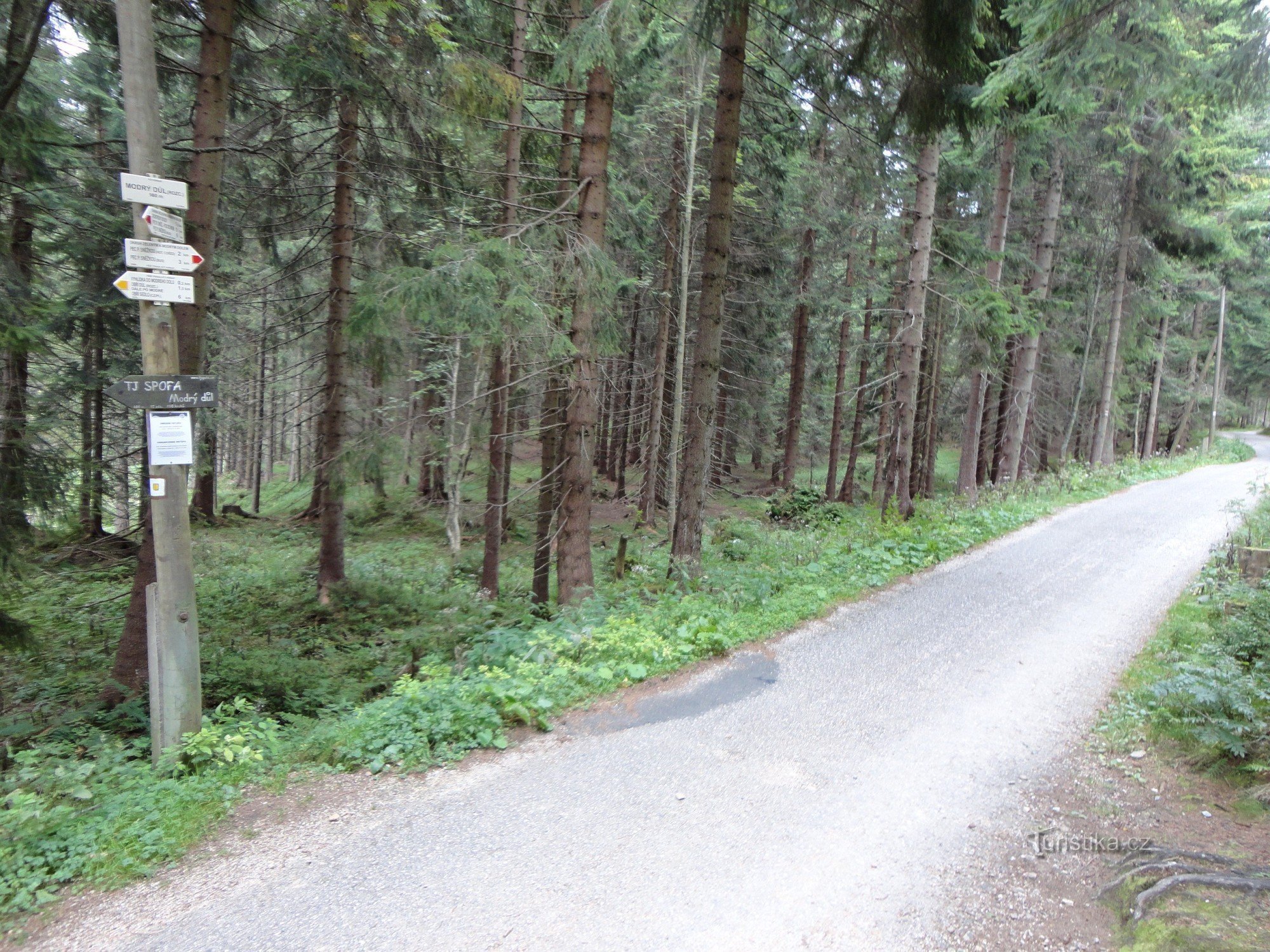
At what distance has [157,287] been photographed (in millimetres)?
4625

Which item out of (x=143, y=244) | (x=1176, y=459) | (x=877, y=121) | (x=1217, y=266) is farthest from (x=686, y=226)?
(x=1176, y=459)

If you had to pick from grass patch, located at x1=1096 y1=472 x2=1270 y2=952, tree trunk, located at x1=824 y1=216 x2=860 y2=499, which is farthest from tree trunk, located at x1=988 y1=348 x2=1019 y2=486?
grass patch, located at x1=1096 y1=472 x2=1270 y2=952

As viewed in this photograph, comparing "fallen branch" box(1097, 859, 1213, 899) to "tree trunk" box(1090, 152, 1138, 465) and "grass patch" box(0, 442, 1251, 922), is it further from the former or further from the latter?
"tree trunk" box(1090, 152, 1138, 465)

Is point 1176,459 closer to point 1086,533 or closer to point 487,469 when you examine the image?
point 1086,533

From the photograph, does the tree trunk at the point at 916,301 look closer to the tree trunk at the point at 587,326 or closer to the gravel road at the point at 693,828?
the gravel road at the point at 693,828

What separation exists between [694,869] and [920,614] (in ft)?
17.7

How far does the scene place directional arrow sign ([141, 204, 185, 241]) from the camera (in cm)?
455

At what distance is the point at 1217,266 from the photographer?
2417cm

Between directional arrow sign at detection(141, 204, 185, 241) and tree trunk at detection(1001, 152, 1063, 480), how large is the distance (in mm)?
15440

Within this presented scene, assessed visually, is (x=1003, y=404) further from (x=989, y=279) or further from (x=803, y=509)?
(x=989, y=279)

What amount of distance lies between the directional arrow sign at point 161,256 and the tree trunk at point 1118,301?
21752 millimetres

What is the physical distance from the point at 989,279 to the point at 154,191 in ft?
46.6

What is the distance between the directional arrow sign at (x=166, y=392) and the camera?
4438 mm

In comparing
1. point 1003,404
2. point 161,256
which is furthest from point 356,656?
point 1003,404
